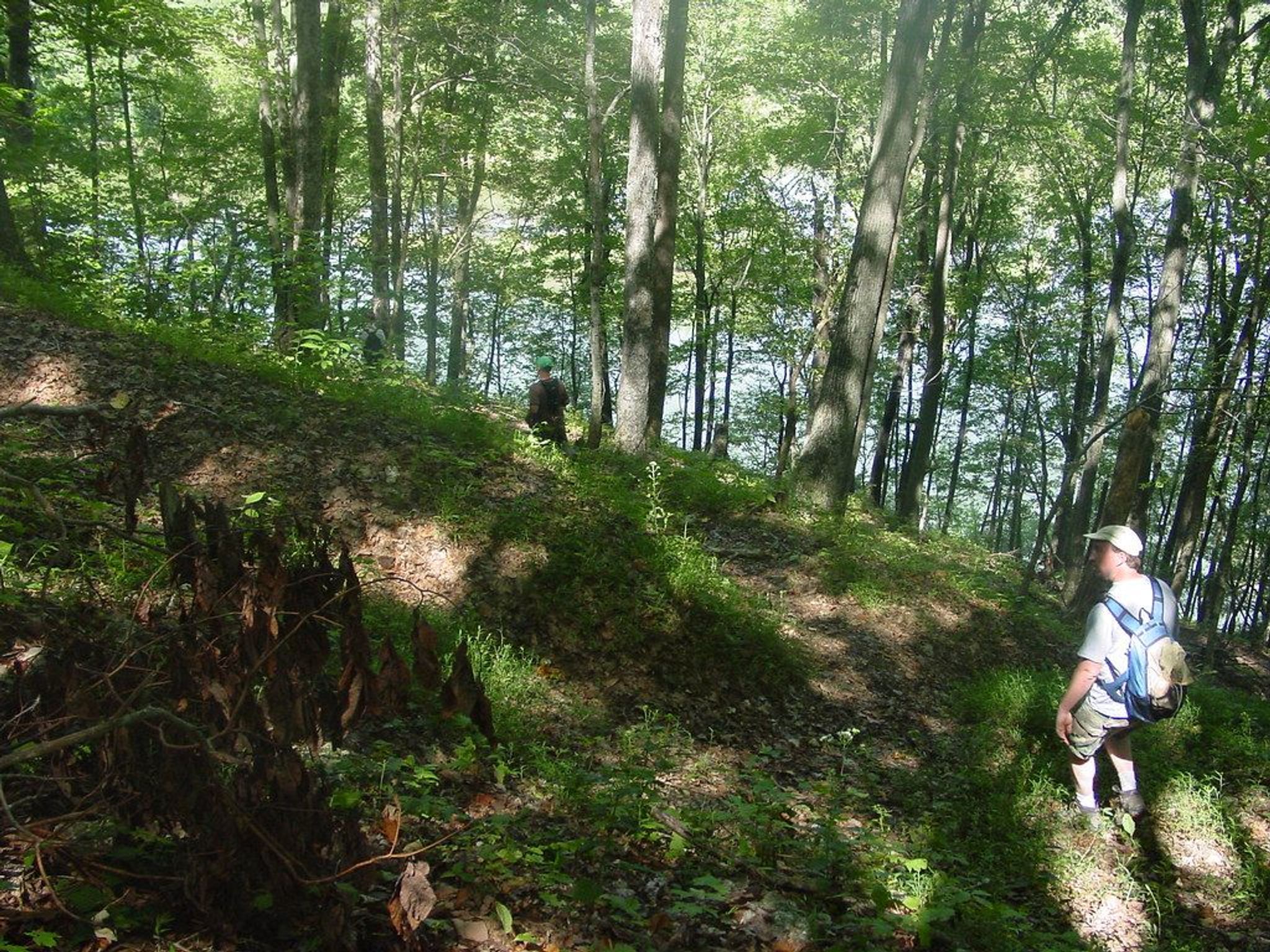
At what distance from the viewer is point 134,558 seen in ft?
18.6

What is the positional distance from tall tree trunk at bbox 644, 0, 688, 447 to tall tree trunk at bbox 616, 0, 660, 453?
143 centimetres

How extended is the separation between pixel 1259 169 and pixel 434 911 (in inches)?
553

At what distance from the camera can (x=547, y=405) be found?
1120 cm

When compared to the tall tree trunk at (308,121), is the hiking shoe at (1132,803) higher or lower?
lower

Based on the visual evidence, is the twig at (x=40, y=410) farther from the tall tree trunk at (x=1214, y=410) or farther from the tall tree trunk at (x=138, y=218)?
the tall tree trunk at (x=1214, y=410)

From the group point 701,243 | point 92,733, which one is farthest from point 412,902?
point 701,243

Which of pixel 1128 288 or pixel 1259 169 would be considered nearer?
pixel 1259 169

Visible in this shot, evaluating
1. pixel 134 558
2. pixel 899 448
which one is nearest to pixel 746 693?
pixel 134 558

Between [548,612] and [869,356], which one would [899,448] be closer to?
[869,356]

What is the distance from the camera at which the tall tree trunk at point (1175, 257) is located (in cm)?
1016

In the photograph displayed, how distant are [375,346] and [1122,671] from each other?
11415 millimetres

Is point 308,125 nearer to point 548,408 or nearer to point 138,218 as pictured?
point 138,218

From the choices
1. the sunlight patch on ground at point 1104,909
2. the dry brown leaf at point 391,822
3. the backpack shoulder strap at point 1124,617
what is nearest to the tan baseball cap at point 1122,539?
the backpack shoulder strap at point 1124,617

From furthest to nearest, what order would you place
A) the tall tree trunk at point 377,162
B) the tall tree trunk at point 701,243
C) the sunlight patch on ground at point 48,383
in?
the tall tree trunk at point 701,243, the tall tree trunk at point 377,162, the sunlight patch on ground at point 48,383
